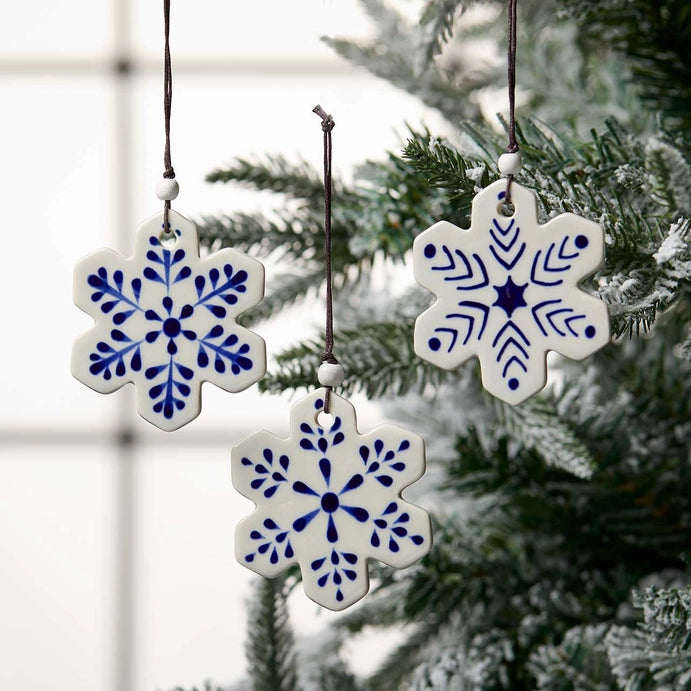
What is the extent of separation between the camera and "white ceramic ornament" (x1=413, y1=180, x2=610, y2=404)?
38 cm

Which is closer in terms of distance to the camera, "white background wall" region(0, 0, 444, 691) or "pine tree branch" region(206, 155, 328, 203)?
"pine tree branch" region(206, 155, 328, 203)

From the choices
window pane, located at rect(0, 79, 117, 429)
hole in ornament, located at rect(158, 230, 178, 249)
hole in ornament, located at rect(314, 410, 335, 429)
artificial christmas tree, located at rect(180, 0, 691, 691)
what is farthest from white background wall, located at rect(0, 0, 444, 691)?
hole in ornament, located at rect(158, 230, 178, 249)

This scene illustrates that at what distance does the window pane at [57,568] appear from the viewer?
4.86 ft

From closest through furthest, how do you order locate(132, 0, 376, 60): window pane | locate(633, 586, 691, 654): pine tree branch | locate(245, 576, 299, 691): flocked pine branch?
1. locate(633, 586, 691, 654): pine tree branch
2. locate(245, 576, 299, 691): flocked pine branch
3. locate(132, 0, 376, 60): window pane

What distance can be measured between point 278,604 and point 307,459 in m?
0.12

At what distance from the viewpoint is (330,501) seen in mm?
406

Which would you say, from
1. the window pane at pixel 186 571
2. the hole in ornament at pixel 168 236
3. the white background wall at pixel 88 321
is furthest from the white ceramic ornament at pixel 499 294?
the window pane at pixel 186 571

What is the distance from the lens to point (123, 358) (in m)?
0.41

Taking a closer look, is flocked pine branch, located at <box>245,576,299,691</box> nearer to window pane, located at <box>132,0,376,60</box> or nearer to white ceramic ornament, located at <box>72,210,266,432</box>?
white ceramic ornament, located at <box>72,210,266,432</box>

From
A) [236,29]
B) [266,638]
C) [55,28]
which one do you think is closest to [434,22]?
[266,638]

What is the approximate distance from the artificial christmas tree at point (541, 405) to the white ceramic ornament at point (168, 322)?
0.13 feet

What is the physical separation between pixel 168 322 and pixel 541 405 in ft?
0.63

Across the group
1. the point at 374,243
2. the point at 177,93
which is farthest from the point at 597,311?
the point at 177,93

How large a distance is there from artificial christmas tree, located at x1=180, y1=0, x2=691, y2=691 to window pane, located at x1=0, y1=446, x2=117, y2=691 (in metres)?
0.98
